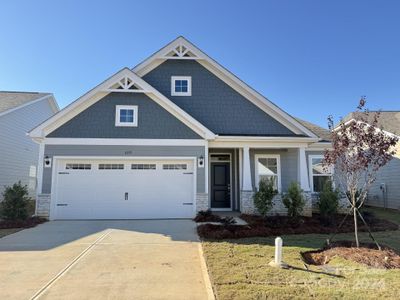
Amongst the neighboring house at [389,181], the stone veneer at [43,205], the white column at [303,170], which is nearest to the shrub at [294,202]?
the white column at [303,170]

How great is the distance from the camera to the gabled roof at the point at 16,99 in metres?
17.0

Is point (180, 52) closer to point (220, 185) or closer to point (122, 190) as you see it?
point (220, 185)

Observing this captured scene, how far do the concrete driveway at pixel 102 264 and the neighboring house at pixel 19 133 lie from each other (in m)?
8.96

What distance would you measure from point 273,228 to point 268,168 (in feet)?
15.1

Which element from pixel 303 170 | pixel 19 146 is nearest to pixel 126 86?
pixel 303 170

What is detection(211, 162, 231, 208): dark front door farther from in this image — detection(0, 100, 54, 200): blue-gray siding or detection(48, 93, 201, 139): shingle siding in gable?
detection(0, 100, 54, 200): blue-gray siding

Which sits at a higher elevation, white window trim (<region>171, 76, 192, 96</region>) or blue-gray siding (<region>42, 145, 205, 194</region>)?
Result: white window trim (<region>171, 76, 192, 96</region>)

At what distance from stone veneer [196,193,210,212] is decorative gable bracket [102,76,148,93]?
4.72 m

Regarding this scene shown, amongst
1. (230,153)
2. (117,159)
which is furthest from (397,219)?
(117,159)

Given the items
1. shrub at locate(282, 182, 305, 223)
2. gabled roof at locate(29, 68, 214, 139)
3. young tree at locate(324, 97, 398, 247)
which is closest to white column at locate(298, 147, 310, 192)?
shrub at locate(282, 182, 305, 223)

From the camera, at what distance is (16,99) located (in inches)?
733

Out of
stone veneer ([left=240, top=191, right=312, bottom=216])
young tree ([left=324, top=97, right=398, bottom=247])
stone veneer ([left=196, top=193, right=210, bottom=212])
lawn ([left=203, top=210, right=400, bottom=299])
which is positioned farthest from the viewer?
stone veneer ([left=240, top=191, right=312, bottom=216])

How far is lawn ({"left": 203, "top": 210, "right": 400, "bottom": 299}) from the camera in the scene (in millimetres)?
4629

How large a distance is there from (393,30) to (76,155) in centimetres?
1522
